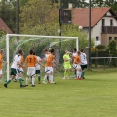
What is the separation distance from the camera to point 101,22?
77.2m

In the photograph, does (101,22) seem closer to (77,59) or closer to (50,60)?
(77,59)

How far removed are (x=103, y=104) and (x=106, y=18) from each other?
61.5 m

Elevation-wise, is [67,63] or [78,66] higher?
[67,63]

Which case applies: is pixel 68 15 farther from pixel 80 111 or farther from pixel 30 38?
pixel 80 111

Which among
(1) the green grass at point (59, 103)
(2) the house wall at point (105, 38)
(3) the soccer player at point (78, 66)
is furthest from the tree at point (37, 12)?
(1) the green grass at point (59, 103)

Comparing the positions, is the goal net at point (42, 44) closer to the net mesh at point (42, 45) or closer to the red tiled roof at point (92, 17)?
the net mesh at point (42, 45)

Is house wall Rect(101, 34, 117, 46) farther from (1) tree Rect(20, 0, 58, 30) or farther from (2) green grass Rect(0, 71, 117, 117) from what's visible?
(2) green grass Rect(0, 71, 117, 117)

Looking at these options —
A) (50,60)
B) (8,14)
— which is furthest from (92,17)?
(50,60)

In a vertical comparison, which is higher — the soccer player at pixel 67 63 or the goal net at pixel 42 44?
the goal net at pixel 42 44

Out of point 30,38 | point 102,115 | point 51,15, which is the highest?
point 51,15

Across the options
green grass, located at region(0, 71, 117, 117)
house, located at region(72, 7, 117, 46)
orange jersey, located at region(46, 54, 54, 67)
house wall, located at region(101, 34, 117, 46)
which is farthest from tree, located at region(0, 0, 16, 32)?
green grass, located at region(0, 71, 117, 117)

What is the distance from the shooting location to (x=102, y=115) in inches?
573

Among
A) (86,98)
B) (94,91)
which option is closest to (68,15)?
(94,91)

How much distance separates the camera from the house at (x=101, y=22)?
75.4 metres
